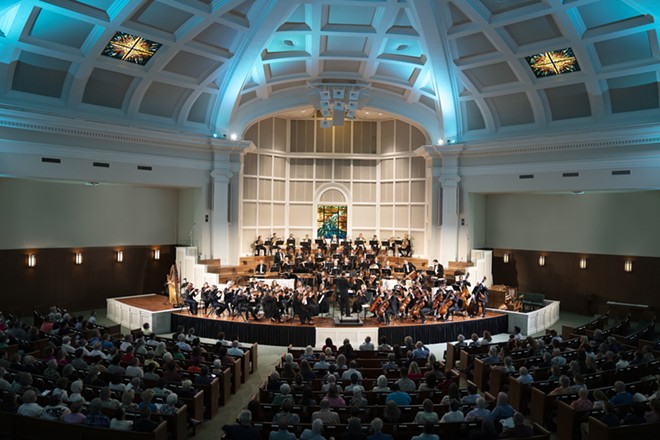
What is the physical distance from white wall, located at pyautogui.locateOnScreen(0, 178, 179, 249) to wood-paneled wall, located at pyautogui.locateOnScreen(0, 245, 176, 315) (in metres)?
0.40

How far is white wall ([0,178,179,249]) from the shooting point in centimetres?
1864

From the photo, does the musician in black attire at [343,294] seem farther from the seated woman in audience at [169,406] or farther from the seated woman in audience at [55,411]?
the seated woman in audience at [55,411]

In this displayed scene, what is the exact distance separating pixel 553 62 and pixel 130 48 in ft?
50.9

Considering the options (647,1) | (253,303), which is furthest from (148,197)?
(647,1)

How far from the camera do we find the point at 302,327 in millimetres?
15367

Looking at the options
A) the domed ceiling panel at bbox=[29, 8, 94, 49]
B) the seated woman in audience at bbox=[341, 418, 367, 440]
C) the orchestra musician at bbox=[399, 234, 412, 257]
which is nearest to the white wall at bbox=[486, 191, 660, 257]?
the orchestra musician at bbox=[399, 234, 412, 257]

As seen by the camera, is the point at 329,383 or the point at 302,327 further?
the point at 302,327

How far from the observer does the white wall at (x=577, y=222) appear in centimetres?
1959

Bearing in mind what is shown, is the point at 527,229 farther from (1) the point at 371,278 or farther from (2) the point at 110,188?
(2) the point at 110,188

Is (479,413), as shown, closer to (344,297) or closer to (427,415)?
(427,415)

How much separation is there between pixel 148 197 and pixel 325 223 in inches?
395

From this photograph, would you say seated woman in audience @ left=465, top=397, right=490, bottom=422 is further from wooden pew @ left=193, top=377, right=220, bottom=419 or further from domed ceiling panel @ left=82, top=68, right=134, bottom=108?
domed ceiling panel @ left=82, top=68, right=134, bottom=108

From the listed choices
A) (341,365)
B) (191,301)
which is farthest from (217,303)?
(341,365)

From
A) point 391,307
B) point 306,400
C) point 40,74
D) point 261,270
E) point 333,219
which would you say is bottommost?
point 306,400
